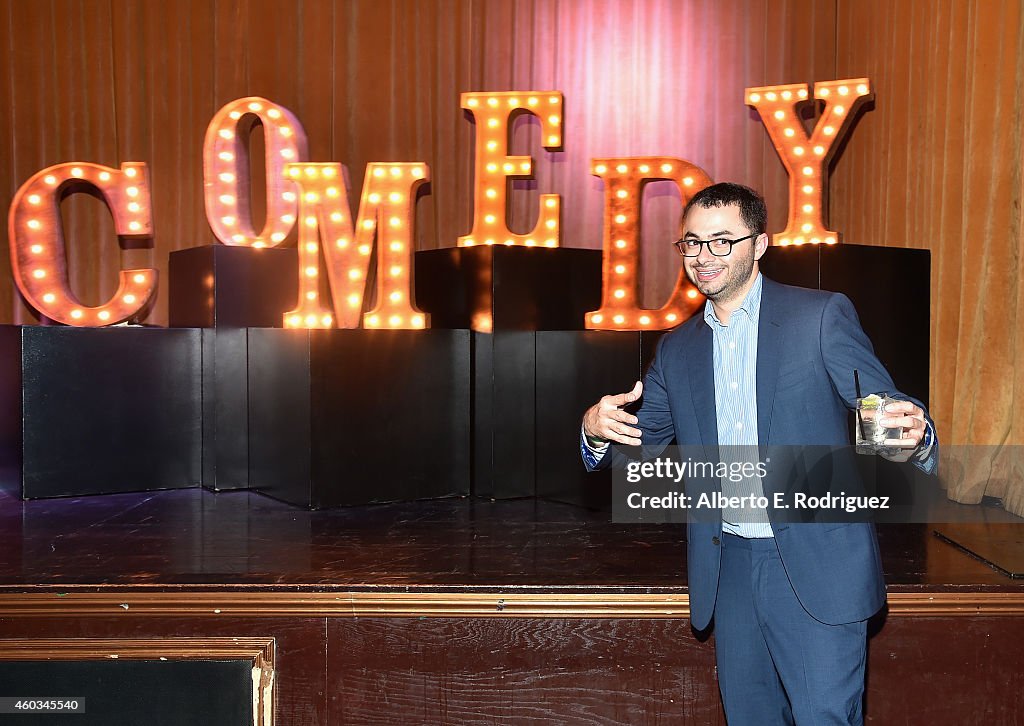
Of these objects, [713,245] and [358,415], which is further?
[358,415]

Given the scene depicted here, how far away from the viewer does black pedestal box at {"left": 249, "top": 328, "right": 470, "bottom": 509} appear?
13.6 ft

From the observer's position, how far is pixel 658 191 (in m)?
5.68

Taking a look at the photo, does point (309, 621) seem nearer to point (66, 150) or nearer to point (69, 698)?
point (69, 698)

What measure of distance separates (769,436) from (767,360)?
6.5 inches

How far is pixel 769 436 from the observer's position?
7.07ft

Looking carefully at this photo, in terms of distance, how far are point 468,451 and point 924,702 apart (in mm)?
2214

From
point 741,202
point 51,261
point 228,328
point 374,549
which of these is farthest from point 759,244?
point 51,261

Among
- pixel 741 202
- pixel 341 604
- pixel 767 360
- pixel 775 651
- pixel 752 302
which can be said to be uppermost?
pixel 741 202

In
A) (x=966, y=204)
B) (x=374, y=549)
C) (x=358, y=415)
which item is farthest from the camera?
(x=358, y=415)

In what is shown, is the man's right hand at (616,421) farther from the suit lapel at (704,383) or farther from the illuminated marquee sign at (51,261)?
the illuminated marquee sign at (51,261)

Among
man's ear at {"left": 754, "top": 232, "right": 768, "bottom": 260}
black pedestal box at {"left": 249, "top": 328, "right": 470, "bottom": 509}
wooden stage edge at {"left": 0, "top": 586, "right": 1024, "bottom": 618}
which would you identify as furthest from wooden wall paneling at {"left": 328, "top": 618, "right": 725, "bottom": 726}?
black pedestal box at {"left": 249, "top": 328, "right": 470, "bottom": 509}

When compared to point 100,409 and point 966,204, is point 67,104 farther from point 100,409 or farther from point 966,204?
point 966,204

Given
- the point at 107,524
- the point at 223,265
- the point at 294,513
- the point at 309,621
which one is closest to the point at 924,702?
the point at 309,621

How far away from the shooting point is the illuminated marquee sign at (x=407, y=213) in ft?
14.2
